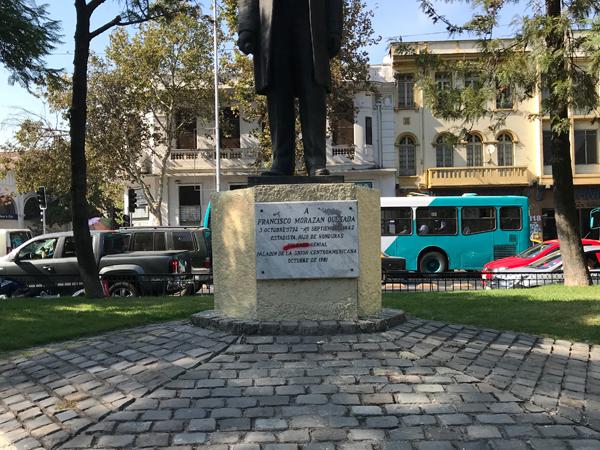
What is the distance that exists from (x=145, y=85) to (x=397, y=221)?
1340 centimetres

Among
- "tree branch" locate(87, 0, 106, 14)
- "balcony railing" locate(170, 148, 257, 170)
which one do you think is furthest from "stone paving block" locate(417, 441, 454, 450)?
"balcony railing" locate(170, 148, 257, 170)

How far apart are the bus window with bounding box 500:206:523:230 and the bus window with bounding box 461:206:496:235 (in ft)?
→ 0.97

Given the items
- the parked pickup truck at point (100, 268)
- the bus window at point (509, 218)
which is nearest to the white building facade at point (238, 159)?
the bus window at point (509, 218)

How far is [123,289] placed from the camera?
1272 cm

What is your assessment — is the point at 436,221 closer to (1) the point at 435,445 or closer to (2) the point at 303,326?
(2) the point at 303,326

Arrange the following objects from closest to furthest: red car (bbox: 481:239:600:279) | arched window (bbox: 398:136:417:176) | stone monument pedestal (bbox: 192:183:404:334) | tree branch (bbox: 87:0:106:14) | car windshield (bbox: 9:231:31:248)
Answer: stone monument pedestal (bbox: 192:183:404:334) → tree branch (bbox: 87:0:106:14) → red car (bbox: 481:239:600:279) → car windshield (bbox: 9:231:31:248) → arched window (bbox: 398:136:417:176)

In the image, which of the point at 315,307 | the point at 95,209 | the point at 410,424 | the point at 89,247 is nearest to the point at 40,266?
the point at 89,247

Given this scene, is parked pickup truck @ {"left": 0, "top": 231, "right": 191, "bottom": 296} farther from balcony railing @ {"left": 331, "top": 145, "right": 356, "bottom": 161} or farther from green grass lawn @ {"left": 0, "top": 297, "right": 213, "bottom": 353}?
balcony railing @ {"left": 331, "top": 145, "right": 356, "bottom": 161}

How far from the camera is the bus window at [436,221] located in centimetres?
2039

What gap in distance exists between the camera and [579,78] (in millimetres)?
9820

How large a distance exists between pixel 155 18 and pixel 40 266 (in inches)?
250

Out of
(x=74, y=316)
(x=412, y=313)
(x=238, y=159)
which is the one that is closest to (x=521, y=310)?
(x=412, y=313)

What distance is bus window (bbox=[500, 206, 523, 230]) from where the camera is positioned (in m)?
20.4

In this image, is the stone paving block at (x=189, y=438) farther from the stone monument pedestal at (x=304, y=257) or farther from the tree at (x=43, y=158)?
the tree at (x=43, y=158)
